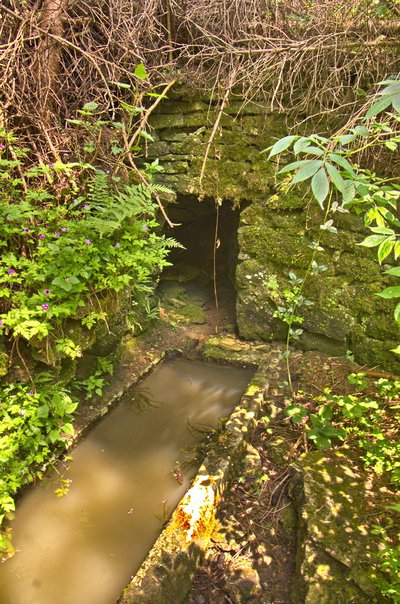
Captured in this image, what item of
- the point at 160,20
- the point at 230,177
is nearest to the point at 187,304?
the point at 230,177

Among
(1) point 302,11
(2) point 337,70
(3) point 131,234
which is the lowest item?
(3) point 131,234

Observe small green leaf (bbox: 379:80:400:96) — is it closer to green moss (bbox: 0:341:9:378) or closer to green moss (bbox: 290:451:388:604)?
green moss (bbox: 290:451:388:604)

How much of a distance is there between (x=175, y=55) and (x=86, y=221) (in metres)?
2.63

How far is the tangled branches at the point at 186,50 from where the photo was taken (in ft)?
10.7

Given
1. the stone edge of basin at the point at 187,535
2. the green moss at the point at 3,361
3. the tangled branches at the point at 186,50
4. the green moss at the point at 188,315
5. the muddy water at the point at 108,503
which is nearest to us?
the stone edge of basin at the point at 187,535

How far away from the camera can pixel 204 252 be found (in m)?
5.92

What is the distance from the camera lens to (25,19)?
10.6ft

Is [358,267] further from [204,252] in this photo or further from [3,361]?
[3,361]

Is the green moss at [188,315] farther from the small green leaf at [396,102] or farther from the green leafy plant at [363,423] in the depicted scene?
the small green leaf at [396,102]

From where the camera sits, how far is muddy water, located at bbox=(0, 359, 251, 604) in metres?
2.12

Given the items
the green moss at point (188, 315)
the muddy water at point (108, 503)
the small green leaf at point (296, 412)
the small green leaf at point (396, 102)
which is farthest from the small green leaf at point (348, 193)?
the green moss at point (188, 315)

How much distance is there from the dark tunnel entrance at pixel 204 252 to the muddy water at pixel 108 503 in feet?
6.81

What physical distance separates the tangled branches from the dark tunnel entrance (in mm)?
1680

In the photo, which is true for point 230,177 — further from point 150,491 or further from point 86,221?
point 150,491
